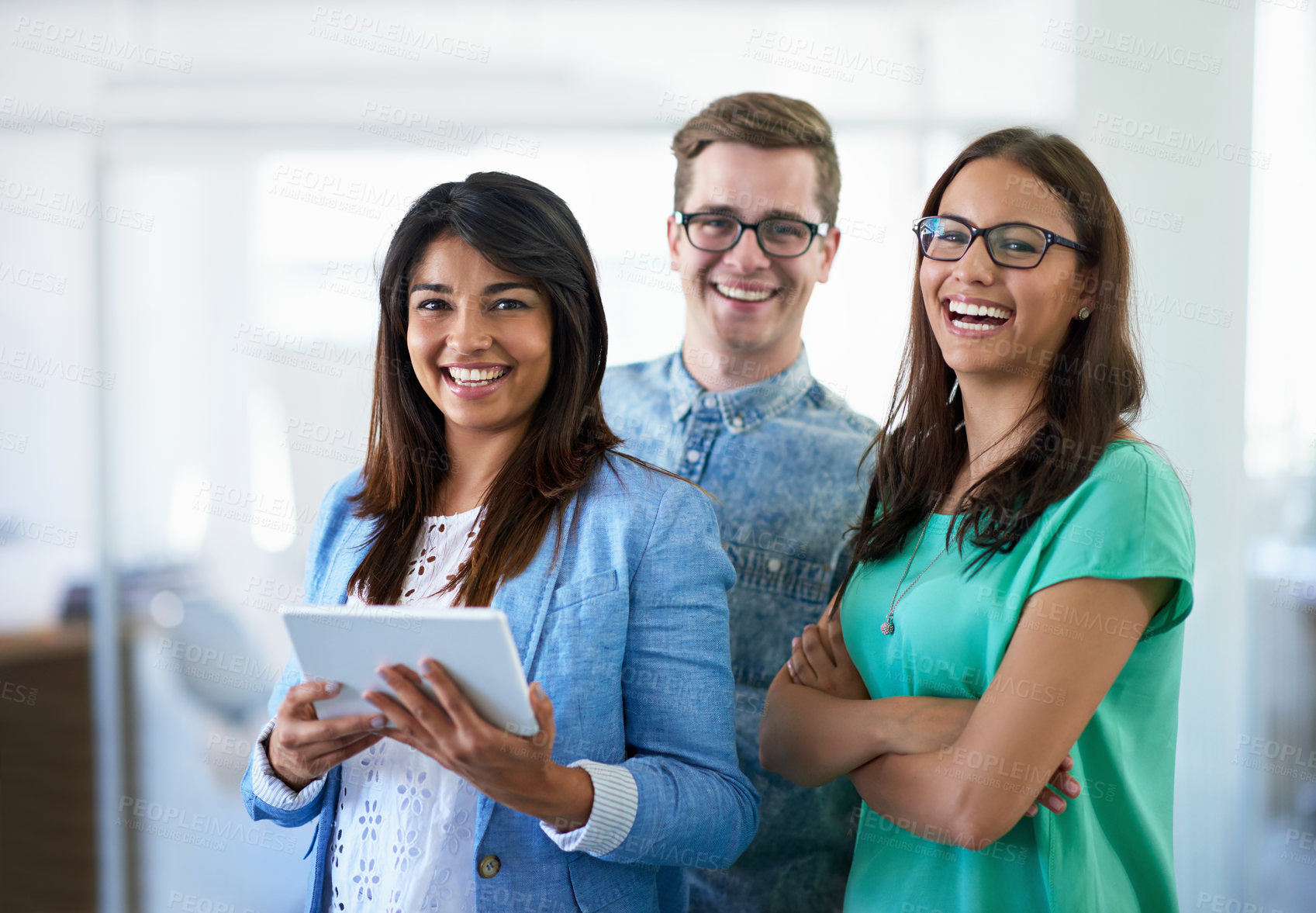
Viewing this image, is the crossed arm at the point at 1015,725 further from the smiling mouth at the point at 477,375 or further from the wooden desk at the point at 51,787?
the wooden desk at the point at 51,787

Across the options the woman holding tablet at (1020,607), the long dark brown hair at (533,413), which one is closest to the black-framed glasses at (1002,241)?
the woman holding tablet at (1020,607)

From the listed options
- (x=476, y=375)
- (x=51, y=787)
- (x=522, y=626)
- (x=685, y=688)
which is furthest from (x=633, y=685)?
(x=51, y=787)

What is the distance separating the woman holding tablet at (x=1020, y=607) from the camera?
1.23 metres

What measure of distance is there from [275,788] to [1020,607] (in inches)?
42.1

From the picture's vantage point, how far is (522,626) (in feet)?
4.29

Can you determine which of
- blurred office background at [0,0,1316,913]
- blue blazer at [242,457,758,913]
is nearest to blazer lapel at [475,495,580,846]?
blue blazer at [242,457,758,913]

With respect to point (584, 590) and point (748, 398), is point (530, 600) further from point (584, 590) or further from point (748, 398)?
point (748, 398)

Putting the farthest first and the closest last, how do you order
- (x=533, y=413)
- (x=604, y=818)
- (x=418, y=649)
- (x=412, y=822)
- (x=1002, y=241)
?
(x=533, y=413) < (x=1002, y=241) < (x=412, y=822) < (x=604, y=818) < (x=418, y=649)

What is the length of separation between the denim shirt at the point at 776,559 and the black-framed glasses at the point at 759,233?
0.26 metres

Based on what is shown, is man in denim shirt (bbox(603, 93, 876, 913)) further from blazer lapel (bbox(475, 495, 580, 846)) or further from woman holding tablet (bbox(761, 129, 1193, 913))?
blazer lapel (bbox(475, 495, 580, 846))

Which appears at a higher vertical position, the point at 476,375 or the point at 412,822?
the point at 476,375

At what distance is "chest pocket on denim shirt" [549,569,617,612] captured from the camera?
1307 millimetres

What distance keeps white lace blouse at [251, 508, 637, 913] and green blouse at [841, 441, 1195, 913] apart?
1.53ft

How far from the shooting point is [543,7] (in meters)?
2.85
